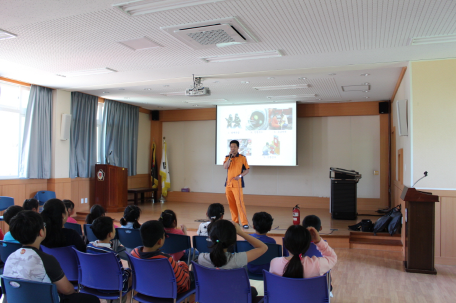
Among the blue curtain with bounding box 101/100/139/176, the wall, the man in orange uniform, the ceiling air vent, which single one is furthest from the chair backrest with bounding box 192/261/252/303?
the wall

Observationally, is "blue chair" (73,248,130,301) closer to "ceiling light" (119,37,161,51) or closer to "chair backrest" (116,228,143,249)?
"chair backrest" (116,228,143,249)

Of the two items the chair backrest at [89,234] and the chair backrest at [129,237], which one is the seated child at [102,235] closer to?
the chair backrest at [129,237]

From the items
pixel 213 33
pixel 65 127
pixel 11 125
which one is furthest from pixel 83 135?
pixel 213 33

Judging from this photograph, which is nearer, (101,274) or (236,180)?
(101,274)

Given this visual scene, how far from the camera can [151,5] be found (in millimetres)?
3521

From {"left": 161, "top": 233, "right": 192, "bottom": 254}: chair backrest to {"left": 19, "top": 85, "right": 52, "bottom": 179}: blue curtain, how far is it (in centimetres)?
515

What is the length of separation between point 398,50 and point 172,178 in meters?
7.76

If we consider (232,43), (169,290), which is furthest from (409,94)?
(169,290)

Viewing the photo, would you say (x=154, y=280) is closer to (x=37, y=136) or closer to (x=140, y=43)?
(x=140, y=43)

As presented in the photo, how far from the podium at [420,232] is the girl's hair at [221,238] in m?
3.12

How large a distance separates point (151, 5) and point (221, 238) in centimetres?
247

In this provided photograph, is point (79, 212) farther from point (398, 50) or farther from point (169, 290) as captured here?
point (398, 50)

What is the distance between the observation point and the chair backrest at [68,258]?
9.49 ft

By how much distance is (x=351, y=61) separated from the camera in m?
5.47
